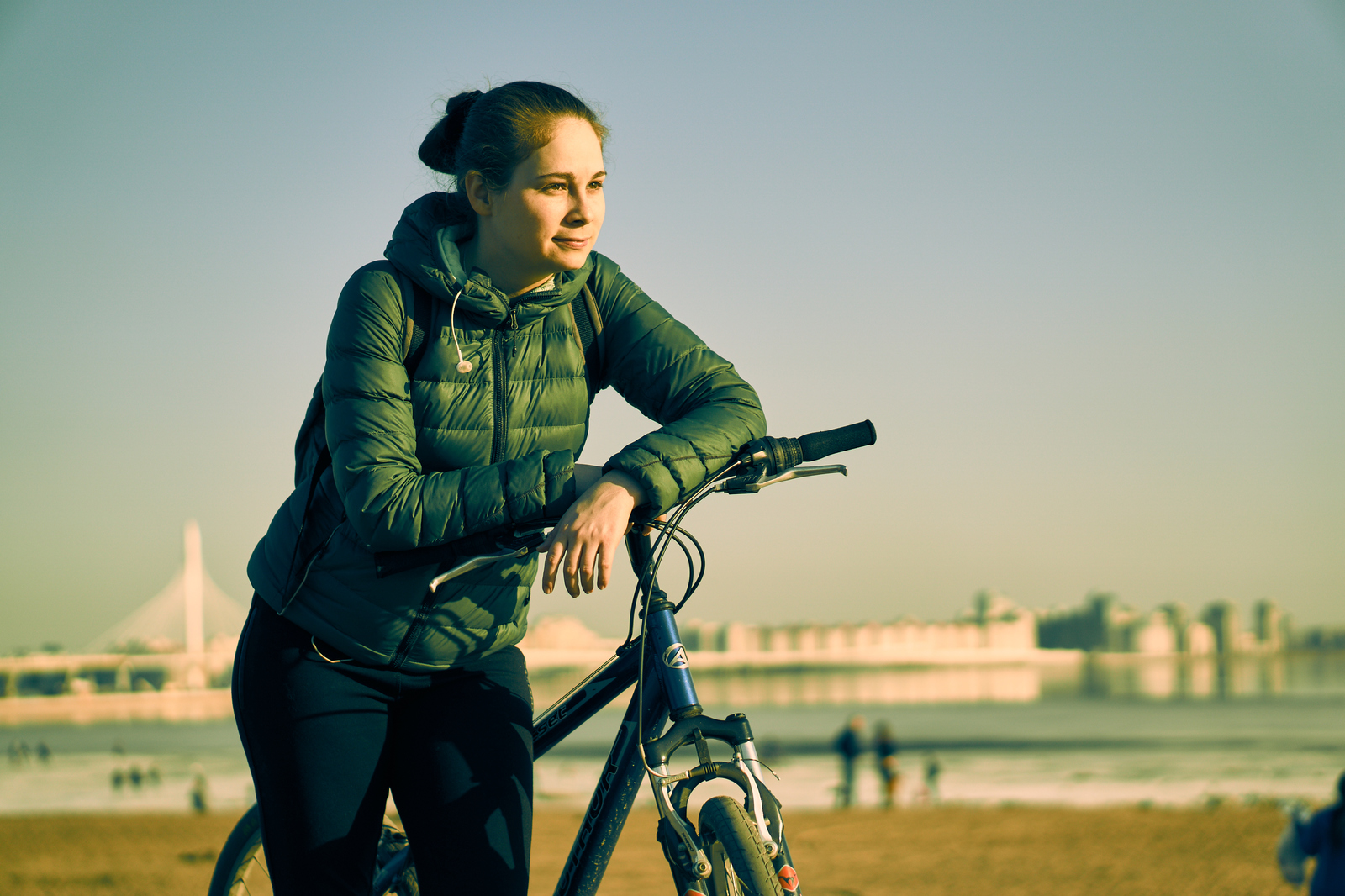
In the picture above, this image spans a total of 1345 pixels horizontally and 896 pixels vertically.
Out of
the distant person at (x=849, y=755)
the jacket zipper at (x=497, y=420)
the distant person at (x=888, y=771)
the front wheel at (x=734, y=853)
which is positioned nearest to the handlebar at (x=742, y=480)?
the jacket zipper at (x=497, y=420)

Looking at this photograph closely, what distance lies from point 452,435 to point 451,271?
0.25 m

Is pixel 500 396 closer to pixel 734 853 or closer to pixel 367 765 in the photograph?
pixel 367 765

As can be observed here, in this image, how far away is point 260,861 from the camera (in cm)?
244

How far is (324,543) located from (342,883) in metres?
0.56

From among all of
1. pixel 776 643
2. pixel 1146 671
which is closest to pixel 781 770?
pixel 776 643

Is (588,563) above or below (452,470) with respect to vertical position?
below

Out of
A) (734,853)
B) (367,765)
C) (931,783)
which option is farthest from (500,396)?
(931,783)

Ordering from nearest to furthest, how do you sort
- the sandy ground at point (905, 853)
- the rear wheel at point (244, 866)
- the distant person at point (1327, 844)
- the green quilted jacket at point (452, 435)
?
the green quilted jacket at point (452, 435) < the rear wheel at point (244, 866) < the distant person at point (1327, 844) < the sandy ground at point (905, 853)

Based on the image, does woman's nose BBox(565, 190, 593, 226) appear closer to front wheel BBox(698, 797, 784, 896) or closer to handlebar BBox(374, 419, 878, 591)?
handlebar BBox(374, 419, 878, 591)

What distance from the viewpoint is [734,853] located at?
4.66ft

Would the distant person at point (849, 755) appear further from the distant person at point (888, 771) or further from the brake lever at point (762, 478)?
the brake lever at point (762, 478)

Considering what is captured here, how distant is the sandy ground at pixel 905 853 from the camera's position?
36.3 feet

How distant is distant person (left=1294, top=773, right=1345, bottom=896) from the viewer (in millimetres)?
3330

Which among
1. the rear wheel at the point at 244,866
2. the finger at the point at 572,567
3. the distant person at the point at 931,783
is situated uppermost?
the finger at the point at 572,567
